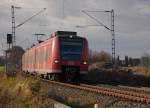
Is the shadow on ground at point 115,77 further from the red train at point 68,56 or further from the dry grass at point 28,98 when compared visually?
the dry grass at point 28,98

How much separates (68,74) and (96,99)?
1216 centimetres

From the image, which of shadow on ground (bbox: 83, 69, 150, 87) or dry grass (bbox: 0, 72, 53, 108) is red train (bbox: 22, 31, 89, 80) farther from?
dry grass (bbox: 0, 72, 53, 108)

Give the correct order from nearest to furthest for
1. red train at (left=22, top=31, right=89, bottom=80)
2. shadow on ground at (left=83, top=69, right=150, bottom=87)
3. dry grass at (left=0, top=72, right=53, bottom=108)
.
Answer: dry grass at (left=0, top=72, right=53, bottom=108) → red train at (left=22, top=31, right=89, bottom=80) → shadow on ground at (left=83, top=69, right=150, bottom=87)

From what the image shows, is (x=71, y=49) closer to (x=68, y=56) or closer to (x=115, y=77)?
(x=68, y=56)

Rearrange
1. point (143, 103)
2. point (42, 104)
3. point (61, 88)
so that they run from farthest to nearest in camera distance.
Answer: point (61, 88) < point (143, 103) < point (42, 104)

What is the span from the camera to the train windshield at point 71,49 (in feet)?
107

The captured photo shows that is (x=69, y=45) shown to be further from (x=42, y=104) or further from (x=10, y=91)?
(x=42, y=104)

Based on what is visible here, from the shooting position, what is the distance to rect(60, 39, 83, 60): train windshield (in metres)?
32.8

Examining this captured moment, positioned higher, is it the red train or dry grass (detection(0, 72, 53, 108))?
the red train

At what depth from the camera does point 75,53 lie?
Answer: 32.9 meters

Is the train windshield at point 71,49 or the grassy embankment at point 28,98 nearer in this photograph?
the grassy embankment at point 28,98

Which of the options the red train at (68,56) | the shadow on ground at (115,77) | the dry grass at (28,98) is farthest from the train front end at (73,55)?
the dry grass at (28,98)

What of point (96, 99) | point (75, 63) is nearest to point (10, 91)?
point (96, 99)

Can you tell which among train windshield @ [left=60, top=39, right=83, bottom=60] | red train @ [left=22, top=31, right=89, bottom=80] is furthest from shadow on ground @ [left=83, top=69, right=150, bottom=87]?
train windshield @ [left=60, top=39, right=83, bottom=60]
